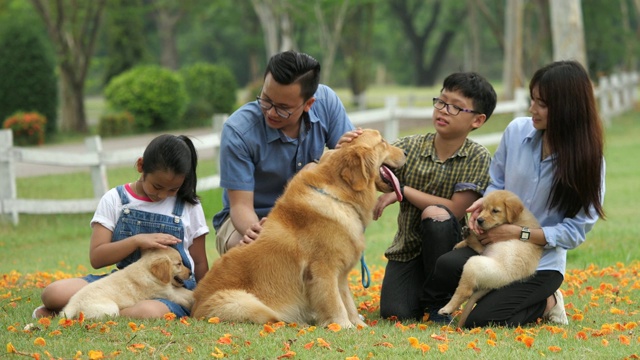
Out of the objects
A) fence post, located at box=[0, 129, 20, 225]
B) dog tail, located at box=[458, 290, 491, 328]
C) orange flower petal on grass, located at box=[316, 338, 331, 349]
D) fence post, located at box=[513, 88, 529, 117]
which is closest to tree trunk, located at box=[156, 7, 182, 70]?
fence post, located at box=[513, 88, 529, 117]

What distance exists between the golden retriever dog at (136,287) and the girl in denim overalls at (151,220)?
0.21 feet

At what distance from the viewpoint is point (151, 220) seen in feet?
19.8

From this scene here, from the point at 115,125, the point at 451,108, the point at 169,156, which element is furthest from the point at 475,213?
the point at 115,125

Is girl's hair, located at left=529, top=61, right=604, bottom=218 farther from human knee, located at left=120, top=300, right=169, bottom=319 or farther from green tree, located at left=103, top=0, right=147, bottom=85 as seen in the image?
green tree, located at left=103, top=0, right=147, bottom=85

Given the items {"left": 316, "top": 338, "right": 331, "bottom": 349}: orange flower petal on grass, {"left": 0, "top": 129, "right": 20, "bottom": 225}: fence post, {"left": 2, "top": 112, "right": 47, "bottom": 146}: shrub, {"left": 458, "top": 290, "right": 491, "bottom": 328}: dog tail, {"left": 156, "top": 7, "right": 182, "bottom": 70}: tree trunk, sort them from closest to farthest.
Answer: {"left": 316, "top": 338, "right": 331, "bottom": 349}: orange flower petal on grass
{"left": 458, "top": 290, "right": 491, "bottom": 328}: dog tail
{"left": 0, "top": 129, "right": 20, "bottom": 225}: fence post
{"left": 2, "top": 112, "right": 47, "bottom": 146}: shrub
{"left": 156, "top": 7, "right": 182, "bottom": 70}: tree trunk

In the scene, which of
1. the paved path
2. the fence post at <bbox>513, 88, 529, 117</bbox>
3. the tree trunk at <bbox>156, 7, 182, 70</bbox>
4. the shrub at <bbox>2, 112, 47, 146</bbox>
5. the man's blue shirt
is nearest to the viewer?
the man's blue shirt

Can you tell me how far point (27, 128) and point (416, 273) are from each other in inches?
792

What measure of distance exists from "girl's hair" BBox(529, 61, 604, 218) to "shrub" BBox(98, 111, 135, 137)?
944 inches

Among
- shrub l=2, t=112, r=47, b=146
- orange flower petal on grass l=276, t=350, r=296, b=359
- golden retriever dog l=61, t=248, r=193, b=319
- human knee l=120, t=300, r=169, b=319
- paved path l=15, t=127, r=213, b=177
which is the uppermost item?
golden retriever dog l=61, t=248, r=193, b=319

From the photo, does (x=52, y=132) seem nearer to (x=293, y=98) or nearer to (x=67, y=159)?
(x=67, y=159)

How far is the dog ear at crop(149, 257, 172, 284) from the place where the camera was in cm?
576

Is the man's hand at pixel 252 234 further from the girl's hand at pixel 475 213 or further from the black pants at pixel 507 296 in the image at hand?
the girl's hand at pixel 475 213

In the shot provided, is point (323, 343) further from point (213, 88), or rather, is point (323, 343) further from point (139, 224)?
point (213, 88)

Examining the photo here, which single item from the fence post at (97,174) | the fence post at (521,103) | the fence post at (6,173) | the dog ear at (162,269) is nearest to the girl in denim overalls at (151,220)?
the dog ear at (162,269)
